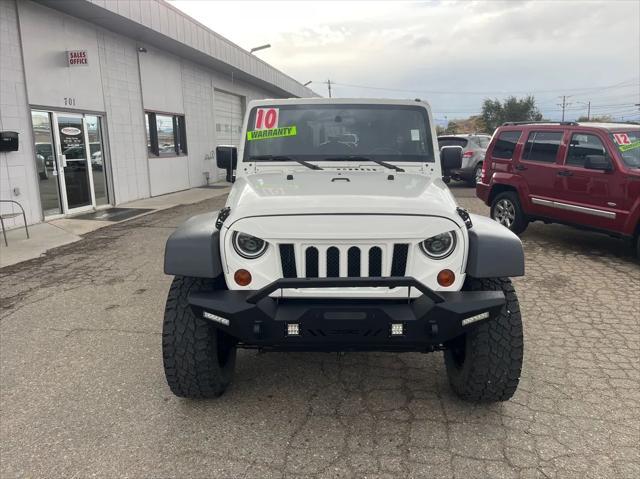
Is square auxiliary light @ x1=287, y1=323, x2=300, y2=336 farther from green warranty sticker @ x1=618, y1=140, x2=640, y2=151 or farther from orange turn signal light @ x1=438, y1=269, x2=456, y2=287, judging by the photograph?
green warranty sticker @ x1=618, y1=140, x2=640, y2=151

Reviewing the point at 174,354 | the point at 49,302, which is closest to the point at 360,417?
the point at 174,354

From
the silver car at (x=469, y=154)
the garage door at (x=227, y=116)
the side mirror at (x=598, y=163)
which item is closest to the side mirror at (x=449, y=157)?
the side mirror at (x=598, y=163)

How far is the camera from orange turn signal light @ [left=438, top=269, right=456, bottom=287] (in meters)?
2.55

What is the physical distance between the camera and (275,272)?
2539 mm

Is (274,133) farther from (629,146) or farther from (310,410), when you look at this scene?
(629,146)

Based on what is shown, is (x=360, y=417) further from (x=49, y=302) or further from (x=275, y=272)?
(x=49, y=302)

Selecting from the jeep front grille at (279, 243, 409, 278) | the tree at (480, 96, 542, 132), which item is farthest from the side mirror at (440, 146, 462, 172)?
the tree at (480, 96, 542, 132)

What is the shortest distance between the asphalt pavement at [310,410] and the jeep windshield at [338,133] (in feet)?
5.10

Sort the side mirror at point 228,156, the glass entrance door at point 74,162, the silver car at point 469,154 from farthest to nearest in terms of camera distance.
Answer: the silver car at point 469,154 < the glass entrance door at point 74,162 < the side mirror at point 228,156

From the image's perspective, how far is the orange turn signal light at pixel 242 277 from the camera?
2566mm

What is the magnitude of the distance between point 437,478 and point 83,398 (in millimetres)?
2213

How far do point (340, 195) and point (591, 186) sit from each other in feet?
17.1

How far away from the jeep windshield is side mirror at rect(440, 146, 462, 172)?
0.49 feet

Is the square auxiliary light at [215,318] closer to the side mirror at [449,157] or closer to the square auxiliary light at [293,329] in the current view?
the square auxiliary light at [293,329]
